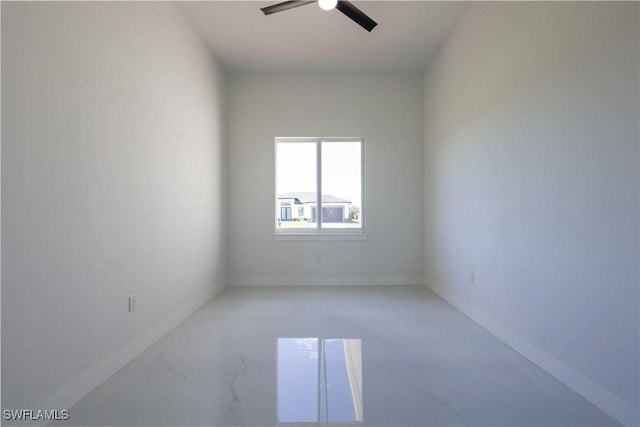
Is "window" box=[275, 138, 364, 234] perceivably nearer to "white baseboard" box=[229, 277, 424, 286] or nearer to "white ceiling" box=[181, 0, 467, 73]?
"white baseboard" box=[229, 277, 424, 286]

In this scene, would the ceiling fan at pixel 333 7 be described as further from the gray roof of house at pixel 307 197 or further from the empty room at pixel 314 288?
the gray roof of house at pixel 307 197

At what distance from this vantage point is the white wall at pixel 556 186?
1.43 m

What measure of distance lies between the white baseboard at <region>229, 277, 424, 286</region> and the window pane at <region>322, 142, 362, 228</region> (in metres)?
0.75

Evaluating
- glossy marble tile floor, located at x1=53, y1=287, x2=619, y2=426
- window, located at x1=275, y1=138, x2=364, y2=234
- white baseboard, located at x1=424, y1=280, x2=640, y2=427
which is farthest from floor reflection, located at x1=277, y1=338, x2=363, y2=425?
window, located at x1=275, y1=138, x2=364, y2=234

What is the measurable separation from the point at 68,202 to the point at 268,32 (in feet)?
8.52

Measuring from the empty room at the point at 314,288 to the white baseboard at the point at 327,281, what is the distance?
17cm

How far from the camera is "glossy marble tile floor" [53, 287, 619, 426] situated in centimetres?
147

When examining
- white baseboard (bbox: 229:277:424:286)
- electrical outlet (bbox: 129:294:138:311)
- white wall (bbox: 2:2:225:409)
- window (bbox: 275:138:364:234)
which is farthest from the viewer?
window (bbox: 275:138:364:234)

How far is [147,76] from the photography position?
7.43ft

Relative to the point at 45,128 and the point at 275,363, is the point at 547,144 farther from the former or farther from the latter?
the point at 45,128

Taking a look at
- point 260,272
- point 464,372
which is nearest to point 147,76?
point 260,272

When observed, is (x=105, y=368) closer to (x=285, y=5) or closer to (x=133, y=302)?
(x=133, y=302)

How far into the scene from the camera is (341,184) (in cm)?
434

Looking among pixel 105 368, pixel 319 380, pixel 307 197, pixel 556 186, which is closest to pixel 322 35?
pixel 307 197
